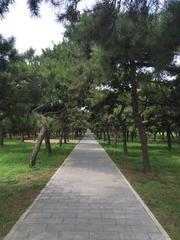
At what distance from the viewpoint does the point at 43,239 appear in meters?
6.75

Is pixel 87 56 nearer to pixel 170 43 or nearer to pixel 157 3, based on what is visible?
pixel 170 43

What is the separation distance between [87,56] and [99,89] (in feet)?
18.4

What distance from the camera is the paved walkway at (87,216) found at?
711 centimetres

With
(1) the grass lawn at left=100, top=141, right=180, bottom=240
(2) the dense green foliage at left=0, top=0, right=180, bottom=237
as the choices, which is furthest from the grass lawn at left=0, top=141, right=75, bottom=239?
(1) the grass lawn at left=100, top=141, right=180, bottom=240

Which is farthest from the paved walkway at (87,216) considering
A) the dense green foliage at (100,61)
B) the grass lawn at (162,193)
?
the dense green foliage at (100,61)

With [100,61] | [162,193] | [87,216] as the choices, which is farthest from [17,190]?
[100,61]

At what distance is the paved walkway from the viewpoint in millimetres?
7113

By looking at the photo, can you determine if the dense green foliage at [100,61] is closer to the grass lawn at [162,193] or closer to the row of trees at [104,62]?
the row of trees at [104,62]

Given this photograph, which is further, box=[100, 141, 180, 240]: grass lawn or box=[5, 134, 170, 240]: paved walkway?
box=[100, 141, 180, 240]: grass lawn

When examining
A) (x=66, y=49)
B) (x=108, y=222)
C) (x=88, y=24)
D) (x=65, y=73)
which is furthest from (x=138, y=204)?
(x=66, y=49)

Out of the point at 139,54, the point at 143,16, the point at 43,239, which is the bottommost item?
the point at 43,239

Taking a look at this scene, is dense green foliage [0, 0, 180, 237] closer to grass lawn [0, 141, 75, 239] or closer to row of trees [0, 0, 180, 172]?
row of trees [0, 0, 180, 172]

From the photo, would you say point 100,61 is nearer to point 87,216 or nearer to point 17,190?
point 17,190

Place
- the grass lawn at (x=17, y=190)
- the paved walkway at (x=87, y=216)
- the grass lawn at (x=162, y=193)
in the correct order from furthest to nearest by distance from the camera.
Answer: the grass lawn at (x=17, y=190) → the grass lawn at (x=162, y=193) → the paved walkway at (x=87, y=216)
